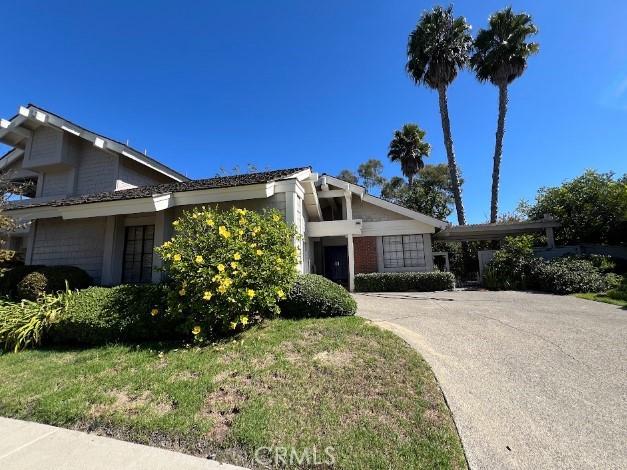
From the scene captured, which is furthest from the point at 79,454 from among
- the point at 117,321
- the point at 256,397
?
the point at 117,321

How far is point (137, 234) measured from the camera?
1096cm

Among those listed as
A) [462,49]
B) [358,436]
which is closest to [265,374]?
[358,436]

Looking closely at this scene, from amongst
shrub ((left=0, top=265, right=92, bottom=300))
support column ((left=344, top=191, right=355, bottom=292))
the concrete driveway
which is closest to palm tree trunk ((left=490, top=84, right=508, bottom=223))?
support column ((left=344, top=191, right=355, bottom=292))

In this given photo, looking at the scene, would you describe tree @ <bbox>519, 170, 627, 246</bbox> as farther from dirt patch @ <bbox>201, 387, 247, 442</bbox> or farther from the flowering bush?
dirt patch @ <bbox>201, 387, 247, 442</bbox>

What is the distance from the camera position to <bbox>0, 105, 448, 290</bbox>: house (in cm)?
918

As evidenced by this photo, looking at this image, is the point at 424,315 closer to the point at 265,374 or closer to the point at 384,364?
the point at 384,364

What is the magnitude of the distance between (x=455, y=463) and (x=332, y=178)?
12.7 meters

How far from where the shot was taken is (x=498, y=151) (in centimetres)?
2223

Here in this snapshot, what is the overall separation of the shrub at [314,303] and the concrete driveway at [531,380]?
95 cm

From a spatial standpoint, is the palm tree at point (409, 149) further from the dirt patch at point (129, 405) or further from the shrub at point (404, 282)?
the dirt patch at point (129, 405)

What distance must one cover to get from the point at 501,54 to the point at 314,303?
924 inches

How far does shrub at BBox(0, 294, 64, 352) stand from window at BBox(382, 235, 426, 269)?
12.7 metres

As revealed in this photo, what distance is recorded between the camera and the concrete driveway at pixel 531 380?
280 cm

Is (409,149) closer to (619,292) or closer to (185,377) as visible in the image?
Result: (619,292)
